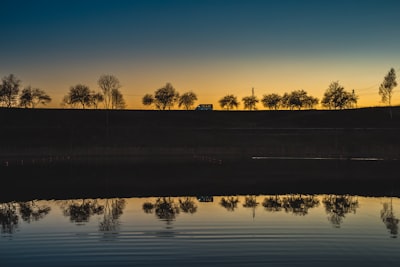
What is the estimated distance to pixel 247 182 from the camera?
152ft

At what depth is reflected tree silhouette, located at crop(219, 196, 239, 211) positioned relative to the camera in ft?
105

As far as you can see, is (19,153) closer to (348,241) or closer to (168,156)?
(168,156)

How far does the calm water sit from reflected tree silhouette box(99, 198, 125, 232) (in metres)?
0.05

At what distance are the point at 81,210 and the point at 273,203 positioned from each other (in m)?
12.9

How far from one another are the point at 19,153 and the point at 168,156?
83.0ft

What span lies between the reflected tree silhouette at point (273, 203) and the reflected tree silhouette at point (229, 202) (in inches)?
80.3

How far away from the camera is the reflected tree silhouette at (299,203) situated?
1209 inches

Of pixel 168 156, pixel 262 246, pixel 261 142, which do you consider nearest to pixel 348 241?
pixel 262 246

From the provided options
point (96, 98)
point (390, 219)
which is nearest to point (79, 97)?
point (96, 98)

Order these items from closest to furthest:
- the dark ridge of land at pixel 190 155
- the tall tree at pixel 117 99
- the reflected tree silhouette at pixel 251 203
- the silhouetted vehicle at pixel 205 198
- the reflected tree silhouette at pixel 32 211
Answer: the reflected tree silhouette at pixel 32 211, the reflected tree silhouette at pixel 251 203, the silhouetted vehicle at pixel 205 198, the dark ridge of land at pixel 190 155, the tall tree at pixel 117 99

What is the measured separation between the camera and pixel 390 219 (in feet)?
90.5

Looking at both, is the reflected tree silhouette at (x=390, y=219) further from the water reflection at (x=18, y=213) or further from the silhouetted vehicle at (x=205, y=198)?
the water reflection at (x=18, y=213)

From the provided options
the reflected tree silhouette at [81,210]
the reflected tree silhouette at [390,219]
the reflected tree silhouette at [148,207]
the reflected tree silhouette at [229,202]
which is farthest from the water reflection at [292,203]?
the reflected tree silhouette at [81,210]

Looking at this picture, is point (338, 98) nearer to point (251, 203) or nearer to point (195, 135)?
point (195, 135)
